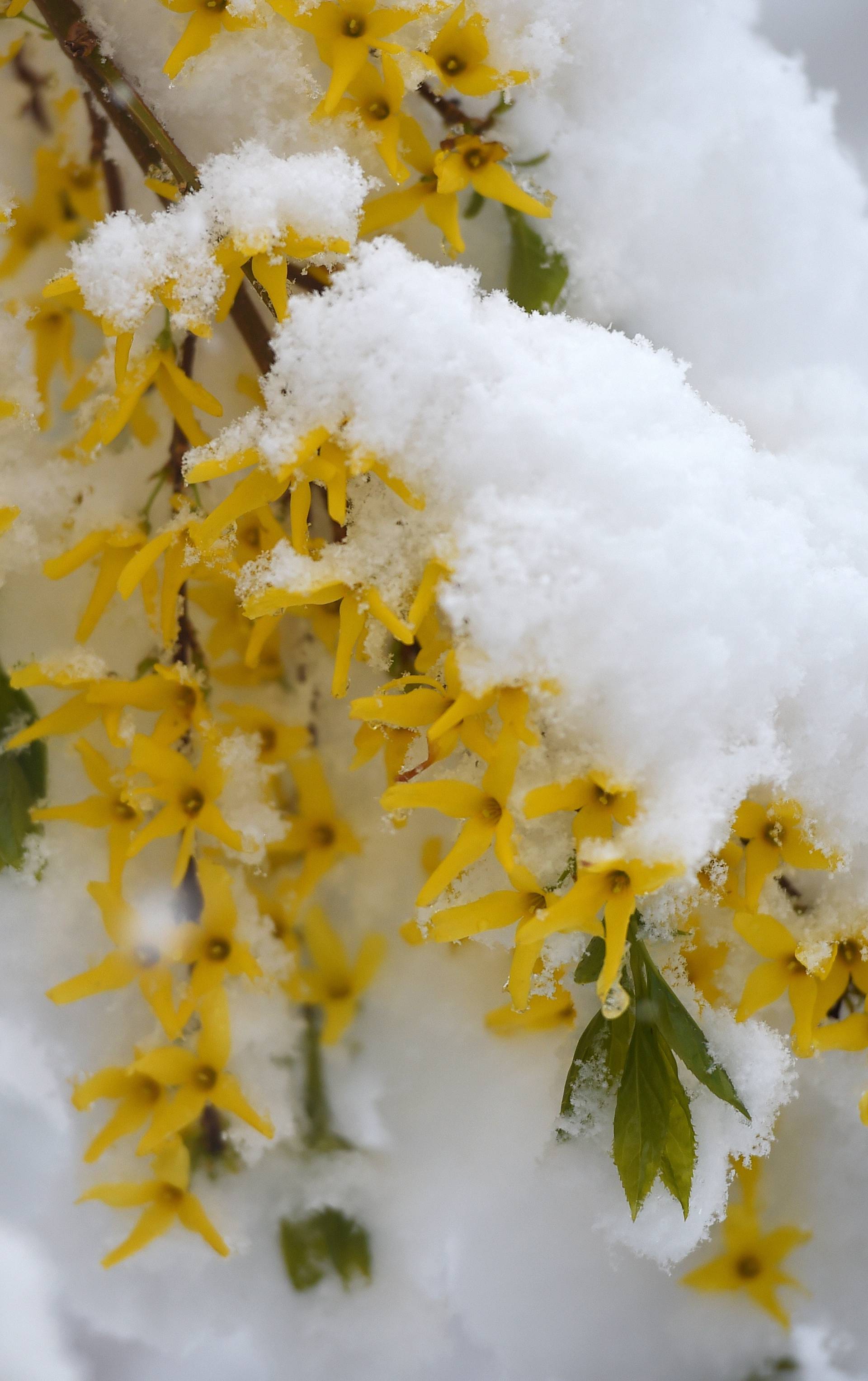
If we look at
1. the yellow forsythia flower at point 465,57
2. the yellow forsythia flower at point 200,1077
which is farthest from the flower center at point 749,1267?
the yellow forsythia flower at point 465,57

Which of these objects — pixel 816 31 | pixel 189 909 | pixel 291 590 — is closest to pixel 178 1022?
pixel 189 909

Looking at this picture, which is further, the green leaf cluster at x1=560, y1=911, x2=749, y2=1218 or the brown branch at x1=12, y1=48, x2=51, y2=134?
the brown branch at x1=12, y1=48, x2=51, y2=134

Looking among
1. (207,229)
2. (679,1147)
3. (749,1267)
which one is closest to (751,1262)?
(749,1267)

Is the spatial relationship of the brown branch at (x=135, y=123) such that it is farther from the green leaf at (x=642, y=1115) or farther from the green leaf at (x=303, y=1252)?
the green leaf at (x=303, y=1252)

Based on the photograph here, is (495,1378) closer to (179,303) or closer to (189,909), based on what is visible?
(189,909)

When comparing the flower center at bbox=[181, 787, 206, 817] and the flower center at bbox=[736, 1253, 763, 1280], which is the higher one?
the flower center at bbox=[181, 787, 206, 817]

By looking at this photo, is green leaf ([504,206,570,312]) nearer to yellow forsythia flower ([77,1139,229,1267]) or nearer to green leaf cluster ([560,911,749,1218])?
green leaf cluster ([560,911,749,1218])

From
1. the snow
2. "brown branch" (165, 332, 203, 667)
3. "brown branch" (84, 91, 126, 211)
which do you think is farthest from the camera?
"brown branch" (84, 91, 126, 211)

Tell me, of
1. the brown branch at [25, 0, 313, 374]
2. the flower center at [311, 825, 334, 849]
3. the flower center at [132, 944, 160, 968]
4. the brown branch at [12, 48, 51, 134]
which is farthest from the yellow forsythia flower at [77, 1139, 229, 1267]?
the brown branch at [12, 48, 51, 134]
